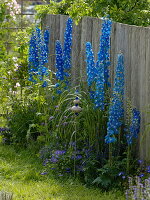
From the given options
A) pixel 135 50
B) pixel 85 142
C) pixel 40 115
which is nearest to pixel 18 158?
pixel 40 115

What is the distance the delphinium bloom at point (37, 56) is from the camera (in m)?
6.20

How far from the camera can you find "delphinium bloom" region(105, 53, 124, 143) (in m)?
4.90

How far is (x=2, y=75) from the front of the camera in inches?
290

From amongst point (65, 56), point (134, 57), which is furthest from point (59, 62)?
point (134, 57)

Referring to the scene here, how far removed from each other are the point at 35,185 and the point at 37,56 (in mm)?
2239

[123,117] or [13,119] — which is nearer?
[123,117]

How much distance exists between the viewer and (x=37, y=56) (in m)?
6.59

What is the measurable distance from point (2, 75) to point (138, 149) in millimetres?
3012

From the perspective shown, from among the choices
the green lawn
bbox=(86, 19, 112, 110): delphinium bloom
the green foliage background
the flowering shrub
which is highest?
the green foliage background

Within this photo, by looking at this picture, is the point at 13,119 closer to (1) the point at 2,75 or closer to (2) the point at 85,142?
(1) the point at 2,75

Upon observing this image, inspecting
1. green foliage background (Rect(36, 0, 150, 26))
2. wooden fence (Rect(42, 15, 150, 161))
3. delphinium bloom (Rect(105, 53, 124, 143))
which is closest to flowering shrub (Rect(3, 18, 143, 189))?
delphinium bloom (Rect(105, 53, 124, 143))

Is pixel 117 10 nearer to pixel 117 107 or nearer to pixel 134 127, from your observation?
pixel 117 107

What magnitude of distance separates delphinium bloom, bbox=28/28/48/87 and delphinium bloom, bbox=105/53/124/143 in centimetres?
136

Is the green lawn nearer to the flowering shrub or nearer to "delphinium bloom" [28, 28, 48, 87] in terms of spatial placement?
the flowering shrub
